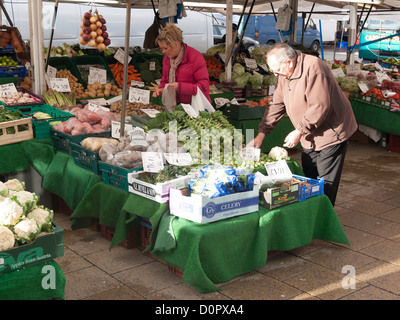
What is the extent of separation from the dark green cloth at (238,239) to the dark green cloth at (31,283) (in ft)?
2.95

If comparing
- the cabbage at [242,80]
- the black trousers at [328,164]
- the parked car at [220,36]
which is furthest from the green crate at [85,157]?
the parked car at [220,36]

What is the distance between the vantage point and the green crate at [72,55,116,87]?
7730mm

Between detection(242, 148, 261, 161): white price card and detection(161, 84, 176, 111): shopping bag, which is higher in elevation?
detection(161, 84, 176, 111): shopping bag

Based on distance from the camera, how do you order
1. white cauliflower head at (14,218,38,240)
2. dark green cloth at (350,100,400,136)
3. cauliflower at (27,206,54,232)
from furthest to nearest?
dark green cloth at (350,100,400,136)
cauliflower at (27,206,54,232)
white cauliflower head at (14,218,38,240)

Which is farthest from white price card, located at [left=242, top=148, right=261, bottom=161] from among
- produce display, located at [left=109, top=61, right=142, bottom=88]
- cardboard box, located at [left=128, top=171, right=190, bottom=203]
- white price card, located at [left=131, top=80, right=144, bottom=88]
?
produce display, located at [left=109, top=61, right=142, bottom=88]

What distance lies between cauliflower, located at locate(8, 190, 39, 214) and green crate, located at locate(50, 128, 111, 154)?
1.53 meters

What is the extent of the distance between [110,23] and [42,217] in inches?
532

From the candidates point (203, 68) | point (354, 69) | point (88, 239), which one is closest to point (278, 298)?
point (88, 239)

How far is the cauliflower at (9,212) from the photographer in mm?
2674

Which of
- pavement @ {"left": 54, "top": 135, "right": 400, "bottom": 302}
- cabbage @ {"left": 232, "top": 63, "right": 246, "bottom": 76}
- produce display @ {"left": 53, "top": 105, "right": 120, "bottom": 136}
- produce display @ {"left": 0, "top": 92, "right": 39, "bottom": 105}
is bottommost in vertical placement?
pavement @ {"left": 54, "top": 135, "right": 400, "bottom": 302}

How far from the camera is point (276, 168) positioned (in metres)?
3.94

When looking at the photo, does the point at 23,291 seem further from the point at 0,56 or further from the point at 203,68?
the point at 0,56

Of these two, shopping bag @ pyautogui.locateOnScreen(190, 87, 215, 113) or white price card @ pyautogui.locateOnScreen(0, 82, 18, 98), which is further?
white price card @ pyautogui.locateOnScreen(0, 82, 18, 98)

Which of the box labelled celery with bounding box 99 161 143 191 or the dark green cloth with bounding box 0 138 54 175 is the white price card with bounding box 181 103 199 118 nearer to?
the box labelled celery with bounding box 99 161 143 191
